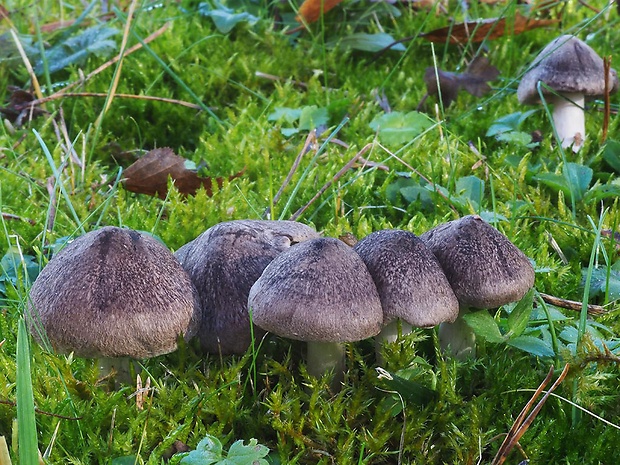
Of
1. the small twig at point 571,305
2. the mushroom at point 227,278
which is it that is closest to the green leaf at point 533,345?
the small twig at point 571,305

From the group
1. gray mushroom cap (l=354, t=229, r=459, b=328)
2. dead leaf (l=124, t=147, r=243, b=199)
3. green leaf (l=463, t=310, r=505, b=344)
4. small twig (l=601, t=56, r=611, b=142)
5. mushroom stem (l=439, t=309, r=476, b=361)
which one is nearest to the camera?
gray mushroom cap (l=354, t=229, r=459, b=328)

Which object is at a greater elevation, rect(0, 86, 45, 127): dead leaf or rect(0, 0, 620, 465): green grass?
rect(0, 86, 45, 127): dead leaf

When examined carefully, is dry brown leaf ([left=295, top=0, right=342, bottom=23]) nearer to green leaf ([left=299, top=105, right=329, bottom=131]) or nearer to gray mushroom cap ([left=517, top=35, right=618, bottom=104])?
green leaf ([left=299, top=105, right=329, bottom=131])

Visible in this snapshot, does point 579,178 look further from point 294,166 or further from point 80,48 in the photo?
point 80,48

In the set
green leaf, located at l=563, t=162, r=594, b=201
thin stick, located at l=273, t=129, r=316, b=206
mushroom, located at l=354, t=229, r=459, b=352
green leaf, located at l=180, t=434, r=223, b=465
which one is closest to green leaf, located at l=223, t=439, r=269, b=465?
green leaf, located at l=180, t=434, r=223, b=465

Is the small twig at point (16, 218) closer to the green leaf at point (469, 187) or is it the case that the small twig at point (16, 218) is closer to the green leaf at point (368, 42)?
the green leaf at point (469, 187)

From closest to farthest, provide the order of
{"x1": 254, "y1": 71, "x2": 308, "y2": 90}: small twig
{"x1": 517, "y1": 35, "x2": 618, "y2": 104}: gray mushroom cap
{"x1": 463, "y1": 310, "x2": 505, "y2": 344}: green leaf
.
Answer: {"x1": 463, "y1": 310, "x2": 505, "y2": 344}: green leaf
{"x1": 517, "y1": 35, "x2": 618, "y2": 104}: gray mushroom cap
{"x1": 254, "y1": 71, "x2": 308, "y2": 90}: small twig
